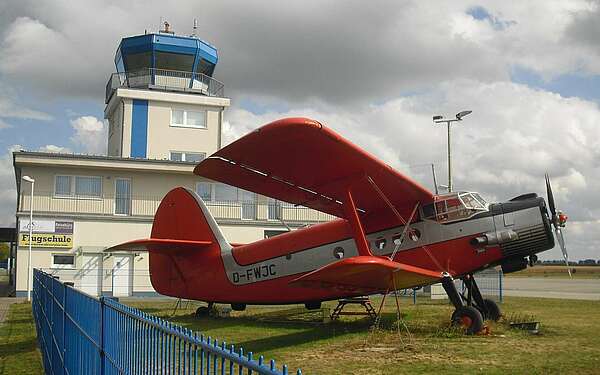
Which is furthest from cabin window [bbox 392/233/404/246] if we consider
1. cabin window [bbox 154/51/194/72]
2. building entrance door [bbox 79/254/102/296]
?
cabin window [bbox 154/51/194/72]

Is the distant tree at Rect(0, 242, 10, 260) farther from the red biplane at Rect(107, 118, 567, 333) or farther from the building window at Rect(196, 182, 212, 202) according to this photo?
the red biplane at Rect(107, 118, 567, 333)

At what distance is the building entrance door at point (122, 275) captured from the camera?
27.8 meters

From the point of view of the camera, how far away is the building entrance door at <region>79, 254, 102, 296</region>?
27266 millimetres

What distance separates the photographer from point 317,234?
13203 mm

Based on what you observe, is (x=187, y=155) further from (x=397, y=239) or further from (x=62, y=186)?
(x=397, y=239)

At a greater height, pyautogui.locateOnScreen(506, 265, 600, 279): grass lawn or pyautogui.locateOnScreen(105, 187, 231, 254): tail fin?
pyautogui.locateOnScreen(105, 187, 231, 254): tail fin

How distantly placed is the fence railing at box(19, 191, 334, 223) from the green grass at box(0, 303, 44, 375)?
1028 cm

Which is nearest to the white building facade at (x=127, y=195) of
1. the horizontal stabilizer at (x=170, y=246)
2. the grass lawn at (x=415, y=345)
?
the horizontal stabilizer at (x=170, y=246)

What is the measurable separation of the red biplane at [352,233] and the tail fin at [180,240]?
10cm

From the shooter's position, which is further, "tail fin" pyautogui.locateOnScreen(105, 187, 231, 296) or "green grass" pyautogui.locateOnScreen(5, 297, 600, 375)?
"tail fin" pyautogui.locateOnScreen(105, 187, 231, 296)

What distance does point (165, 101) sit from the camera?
3319 cm

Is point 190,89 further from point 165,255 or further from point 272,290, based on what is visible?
point 272,290

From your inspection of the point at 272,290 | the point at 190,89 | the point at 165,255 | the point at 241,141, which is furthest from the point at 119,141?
the point at 241,141

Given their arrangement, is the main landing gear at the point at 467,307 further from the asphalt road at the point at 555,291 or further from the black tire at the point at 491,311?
the asphalt road at the point at 555,291
